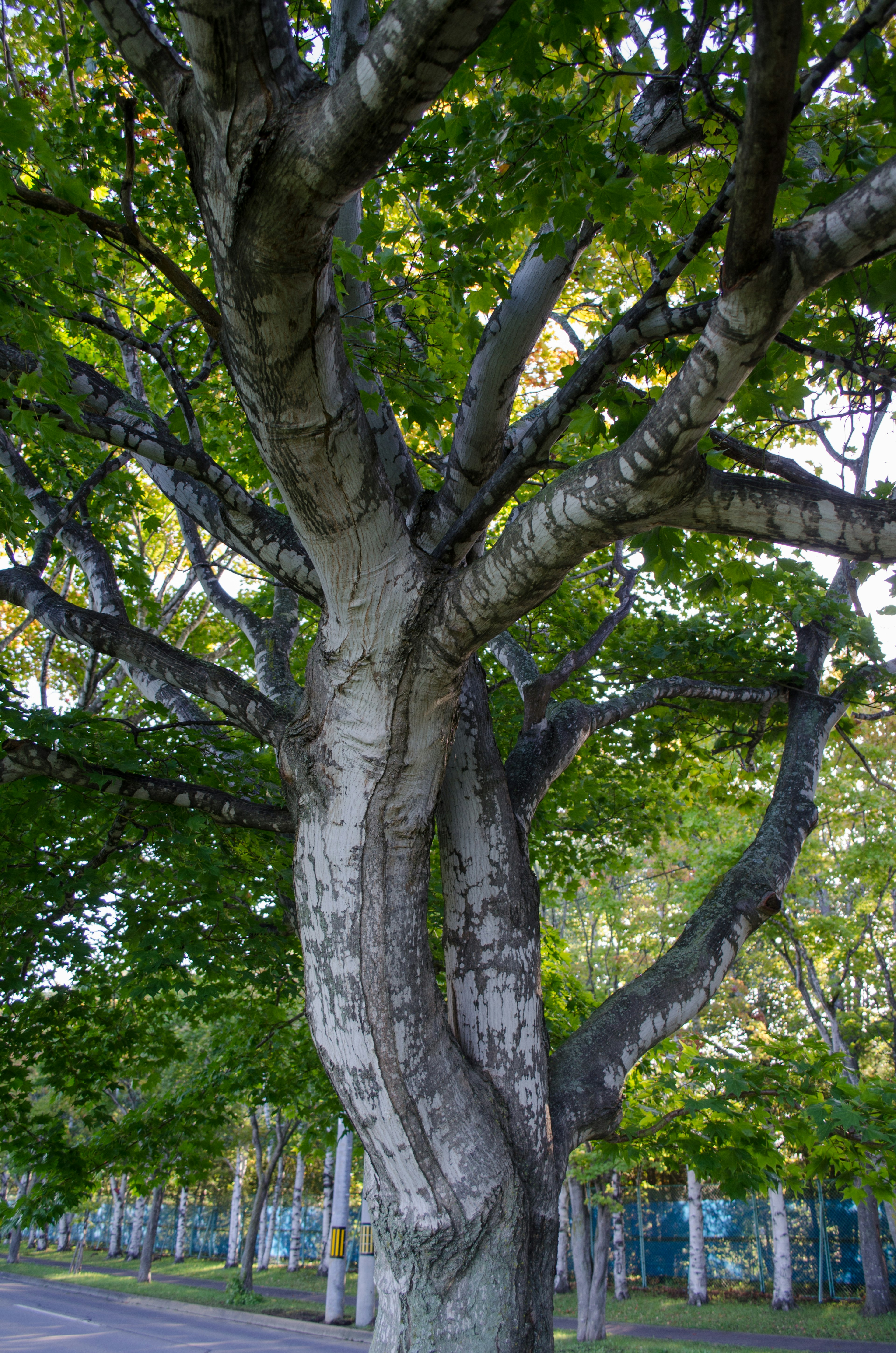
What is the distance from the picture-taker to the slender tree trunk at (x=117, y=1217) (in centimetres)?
2681

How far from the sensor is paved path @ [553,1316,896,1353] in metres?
11.6

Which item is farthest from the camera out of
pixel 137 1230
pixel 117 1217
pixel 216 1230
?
pixel 216 1230

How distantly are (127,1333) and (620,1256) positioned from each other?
1195cm

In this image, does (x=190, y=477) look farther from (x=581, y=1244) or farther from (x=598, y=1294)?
(x=581, y=1244)

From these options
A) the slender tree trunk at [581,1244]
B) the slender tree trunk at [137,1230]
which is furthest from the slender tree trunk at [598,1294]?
the slender tree trunk at [137,1230]

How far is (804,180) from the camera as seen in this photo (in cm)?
324

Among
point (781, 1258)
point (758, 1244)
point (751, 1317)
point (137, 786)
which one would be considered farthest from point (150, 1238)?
point (137, 786)

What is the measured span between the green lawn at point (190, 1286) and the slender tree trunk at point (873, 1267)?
404 inches

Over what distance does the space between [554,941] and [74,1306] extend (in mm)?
15815

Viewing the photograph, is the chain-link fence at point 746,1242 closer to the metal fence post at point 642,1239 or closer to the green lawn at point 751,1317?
the metal fence post at point 642,1239

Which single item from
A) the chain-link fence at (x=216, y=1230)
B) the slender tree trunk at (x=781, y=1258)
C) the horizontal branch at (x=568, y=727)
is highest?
the horizontal branch at (x=568, y=727)

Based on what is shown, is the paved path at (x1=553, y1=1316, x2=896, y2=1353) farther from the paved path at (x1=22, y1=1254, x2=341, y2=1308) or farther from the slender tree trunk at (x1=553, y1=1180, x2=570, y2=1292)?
the paved path at (x1=22, y1=1254, x2=341, y2=1308)

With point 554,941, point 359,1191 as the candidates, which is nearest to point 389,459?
point 554,941

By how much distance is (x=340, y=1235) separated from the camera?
1311 cm
